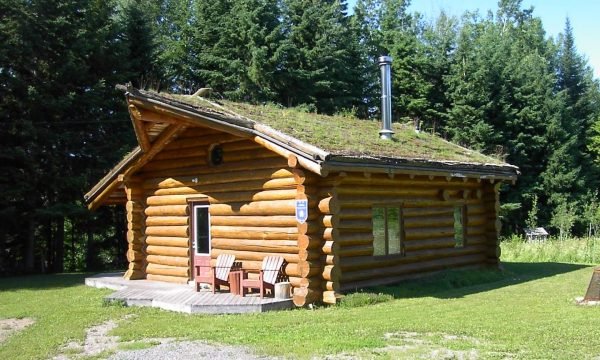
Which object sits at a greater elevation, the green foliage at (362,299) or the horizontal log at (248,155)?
the horizontal log at (248,155)

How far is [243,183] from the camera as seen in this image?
44.3ft

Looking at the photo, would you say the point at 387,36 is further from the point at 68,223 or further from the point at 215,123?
the point at 215,123

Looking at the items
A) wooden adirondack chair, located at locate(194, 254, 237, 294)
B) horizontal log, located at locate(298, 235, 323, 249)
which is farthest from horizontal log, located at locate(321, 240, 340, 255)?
wooden adirondack chair, located at locate(194, 254, 237, 294)

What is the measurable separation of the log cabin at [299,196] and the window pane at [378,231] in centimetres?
4

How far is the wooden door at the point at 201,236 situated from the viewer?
14789 mm

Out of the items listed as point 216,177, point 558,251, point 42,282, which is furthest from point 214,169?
point 558,251

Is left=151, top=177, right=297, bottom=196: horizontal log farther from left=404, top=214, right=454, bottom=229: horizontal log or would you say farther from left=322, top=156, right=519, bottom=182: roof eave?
left=404, top=214, right=454, bottom=229: horizontal log

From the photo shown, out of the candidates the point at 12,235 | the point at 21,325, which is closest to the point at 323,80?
the point at 12,235

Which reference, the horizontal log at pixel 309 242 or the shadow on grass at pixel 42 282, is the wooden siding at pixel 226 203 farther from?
the shadow on grass at pixel 42 282

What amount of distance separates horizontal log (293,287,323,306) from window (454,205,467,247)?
229 inches

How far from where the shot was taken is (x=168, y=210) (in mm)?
15641

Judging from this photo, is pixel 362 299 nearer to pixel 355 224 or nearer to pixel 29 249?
pixel 355 224

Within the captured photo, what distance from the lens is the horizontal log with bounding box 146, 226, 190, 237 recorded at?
595 inches

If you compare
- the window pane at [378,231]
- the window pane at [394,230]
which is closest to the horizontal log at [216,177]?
the window pane at [378,231]
